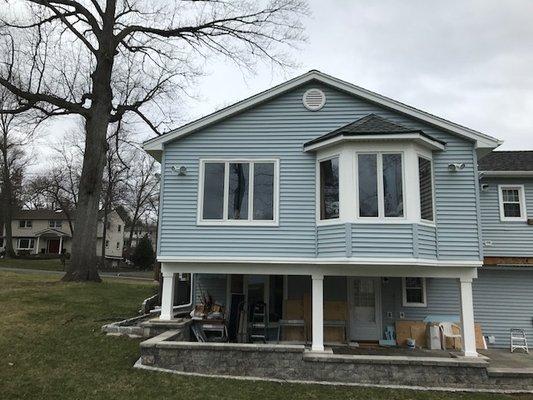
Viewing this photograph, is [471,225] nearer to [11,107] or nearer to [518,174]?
[518,174]

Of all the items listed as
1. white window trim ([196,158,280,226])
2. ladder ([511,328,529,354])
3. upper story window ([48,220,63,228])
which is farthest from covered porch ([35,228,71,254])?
ladder ([511,328,529,354])

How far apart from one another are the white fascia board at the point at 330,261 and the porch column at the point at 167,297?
0.41 meters

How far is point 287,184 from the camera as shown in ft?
32.5

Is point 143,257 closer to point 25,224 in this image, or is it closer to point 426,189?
point 25,224

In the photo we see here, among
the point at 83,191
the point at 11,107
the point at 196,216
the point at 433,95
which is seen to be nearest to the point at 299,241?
the point at 196,216

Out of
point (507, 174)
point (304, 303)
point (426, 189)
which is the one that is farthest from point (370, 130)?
point (507, 174)

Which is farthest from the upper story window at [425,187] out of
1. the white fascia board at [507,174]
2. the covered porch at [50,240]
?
the covered porch at [50,240]

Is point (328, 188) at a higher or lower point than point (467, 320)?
higher

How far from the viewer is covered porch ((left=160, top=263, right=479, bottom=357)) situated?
991 centimetres

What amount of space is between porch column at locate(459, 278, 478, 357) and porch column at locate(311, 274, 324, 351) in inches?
113

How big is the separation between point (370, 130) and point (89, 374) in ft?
23.5

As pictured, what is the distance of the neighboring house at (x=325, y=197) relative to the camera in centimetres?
894

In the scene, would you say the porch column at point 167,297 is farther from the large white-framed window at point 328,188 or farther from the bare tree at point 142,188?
the bare tree at point 142,188

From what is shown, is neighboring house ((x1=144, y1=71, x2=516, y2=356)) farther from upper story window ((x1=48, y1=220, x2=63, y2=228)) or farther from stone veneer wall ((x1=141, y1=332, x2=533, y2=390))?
Result: upper story window ((x1=48, y1=220, x2=63, y2=228))
